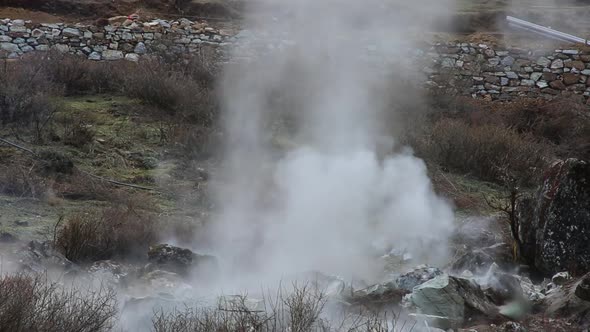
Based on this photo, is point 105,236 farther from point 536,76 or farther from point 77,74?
point 536,76

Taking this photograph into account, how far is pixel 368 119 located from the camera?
1032 cm

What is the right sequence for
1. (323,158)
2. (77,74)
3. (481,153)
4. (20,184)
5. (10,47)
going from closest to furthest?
(20,184) → (323,158) → (481,153) → (77,74) → (10,47)

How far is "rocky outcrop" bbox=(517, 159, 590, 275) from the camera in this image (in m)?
5.80

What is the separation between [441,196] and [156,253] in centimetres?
355

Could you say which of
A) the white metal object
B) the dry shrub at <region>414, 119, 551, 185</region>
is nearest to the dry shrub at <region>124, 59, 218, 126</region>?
the dry shrub at <region>414, 119, 551, 185</region>

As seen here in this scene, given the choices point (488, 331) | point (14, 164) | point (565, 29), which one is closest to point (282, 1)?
point (14, 164)

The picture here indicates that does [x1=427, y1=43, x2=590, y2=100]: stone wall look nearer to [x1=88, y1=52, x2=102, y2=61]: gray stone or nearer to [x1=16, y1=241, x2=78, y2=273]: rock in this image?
[x1=88, y1=52, x2=102, y2=61]: gray stone

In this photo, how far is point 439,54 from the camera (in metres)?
15.8

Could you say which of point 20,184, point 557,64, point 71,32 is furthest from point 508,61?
point 20,184

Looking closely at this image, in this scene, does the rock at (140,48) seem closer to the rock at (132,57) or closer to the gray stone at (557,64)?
the rock at (132,57)

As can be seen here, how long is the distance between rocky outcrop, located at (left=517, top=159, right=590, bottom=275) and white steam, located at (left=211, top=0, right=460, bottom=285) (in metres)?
0.87

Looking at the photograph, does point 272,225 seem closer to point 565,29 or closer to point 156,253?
point 156,253

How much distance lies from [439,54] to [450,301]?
11.6 m

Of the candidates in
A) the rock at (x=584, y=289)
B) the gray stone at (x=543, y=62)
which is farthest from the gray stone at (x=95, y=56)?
the rock at (x=584, y=289)
